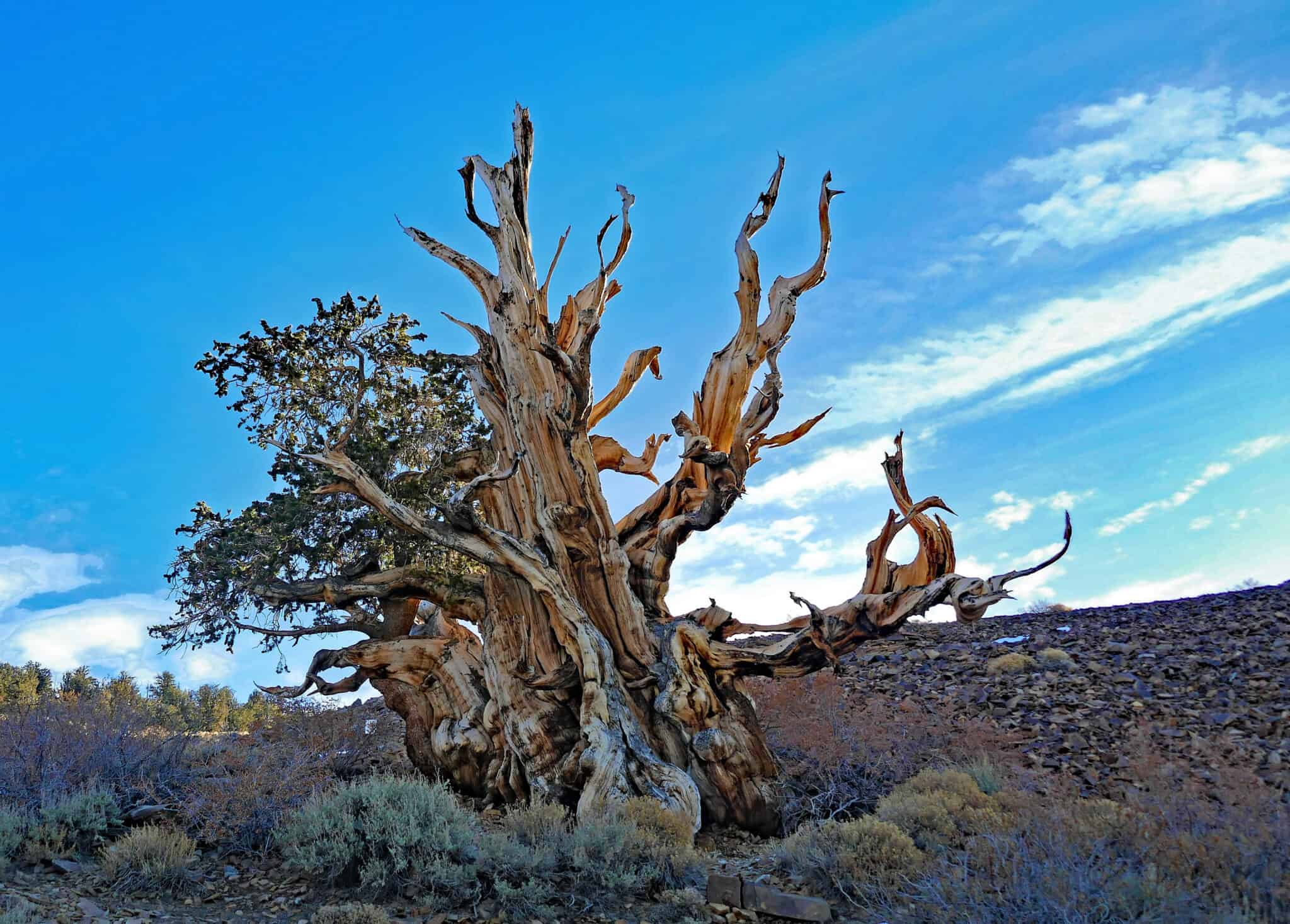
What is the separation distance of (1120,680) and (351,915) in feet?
34.6

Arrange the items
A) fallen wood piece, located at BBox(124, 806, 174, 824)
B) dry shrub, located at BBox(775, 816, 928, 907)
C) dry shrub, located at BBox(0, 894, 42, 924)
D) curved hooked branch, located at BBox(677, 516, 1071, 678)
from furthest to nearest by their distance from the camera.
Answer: curved hooked branch, located at BBox(677, 516, 1071, 678) → fallen wood piece, located at BBox(124, 806, 174, 824) → dry shrub, located at BBox(775, 816, 928, 907) → dry shrub, located at BBox(0, 894, 42, 924)

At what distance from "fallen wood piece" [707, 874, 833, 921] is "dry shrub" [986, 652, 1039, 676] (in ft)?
26.4

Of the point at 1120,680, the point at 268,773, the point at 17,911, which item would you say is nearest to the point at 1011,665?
the point at 1120,680

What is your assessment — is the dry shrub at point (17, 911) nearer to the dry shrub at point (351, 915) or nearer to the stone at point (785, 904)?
the dry shrub at point (351, 915)

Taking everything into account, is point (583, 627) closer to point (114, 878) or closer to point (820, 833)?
point (820, 833)

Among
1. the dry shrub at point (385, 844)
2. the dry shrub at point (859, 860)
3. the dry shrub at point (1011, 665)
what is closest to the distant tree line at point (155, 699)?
the dry shrub at point (385, 844)

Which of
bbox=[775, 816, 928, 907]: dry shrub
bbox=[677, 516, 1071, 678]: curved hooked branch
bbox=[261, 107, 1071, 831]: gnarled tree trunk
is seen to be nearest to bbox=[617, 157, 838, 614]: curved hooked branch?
bbox=[261, 107, 1071, 831]: gnarled tree trunk

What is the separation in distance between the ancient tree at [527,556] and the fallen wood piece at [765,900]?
80.1 inches

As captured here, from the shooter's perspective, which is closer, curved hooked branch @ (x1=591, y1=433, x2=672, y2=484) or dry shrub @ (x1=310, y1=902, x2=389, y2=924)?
dry shrub @ (x1=310, y1=902, x2=389, y2=924)

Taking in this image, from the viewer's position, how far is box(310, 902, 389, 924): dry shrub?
5602 mm

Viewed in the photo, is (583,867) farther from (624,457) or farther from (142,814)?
(624,457)

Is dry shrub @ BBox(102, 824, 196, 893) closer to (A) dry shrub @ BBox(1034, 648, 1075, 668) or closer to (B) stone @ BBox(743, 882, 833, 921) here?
(B) stone @ BBox(743, 882, 833, 921)

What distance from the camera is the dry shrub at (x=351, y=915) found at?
5.60m

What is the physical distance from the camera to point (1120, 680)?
39.6ft
